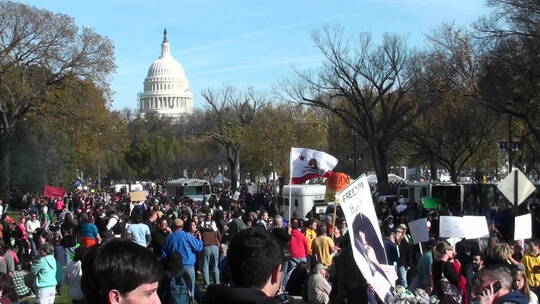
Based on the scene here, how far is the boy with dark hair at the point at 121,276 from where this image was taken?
3.07 meters

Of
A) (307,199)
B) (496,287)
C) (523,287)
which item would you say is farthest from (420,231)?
(307,199)

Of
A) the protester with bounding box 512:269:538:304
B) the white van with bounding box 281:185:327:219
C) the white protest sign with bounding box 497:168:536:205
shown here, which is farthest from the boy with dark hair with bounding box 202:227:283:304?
the white van with bounding box 281:185:327:219


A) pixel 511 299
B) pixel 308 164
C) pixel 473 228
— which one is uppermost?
pixel 308 164

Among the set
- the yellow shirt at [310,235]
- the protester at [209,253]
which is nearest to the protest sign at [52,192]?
the protester at [209,253]

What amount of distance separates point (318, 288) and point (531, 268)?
8.77 feet

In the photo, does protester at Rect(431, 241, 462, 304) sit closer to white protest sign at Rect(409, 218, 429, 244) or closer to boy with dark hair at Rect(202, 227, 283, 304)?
white protest sign at Rect(409, 218, 429, 244)

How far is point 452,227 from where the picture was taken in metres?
13.2

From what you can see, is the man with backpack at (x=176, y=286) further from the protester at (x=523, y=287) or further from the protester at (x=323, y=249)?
the protester at (x=323, y=249)

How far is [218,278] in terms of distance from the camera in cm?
1513

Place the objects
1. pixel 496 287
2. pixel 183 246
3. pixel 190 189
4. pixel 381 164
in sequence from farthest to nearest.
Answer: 1. pixel 190 189
2. pixel 381 164
3. pixel 183 246
4. pixel 496 287

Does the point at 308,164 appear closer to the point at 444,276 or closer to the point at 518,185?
the point at 518,185

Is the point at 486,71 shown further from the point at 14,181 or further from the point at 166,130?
the point at 166,130

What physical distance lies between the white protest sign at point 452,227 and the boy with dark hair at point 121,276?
1052 centimetres

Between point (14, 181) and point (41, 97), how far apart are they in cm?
1305
